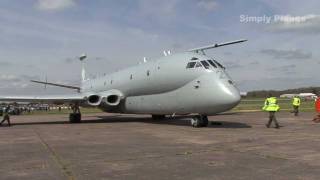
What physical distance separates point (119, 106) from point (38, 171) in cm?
1932

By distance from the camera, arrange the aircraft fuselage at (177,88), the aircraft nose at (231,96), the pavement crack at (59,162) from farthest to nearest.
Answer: the aircraft fuselage at (177,88)
the aircraft nose at (231,96)
the pavement crack at (59,162)

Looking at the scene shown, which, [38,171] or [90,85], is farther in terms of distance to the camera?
[90,85]

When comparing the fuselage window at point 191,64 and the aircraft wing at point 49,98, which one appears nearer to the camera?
the fuselage window at point 191,64

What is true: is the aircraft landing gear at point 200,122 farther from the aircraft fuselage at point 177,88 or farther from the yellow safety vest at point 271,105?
the yellow safety vest at point 271,105

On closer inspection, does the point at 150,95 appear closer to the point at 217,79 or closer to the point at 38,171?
the point at 217,79

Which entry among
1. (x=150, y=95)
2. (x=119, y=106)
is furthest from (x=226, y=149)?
(x=119, y=106)

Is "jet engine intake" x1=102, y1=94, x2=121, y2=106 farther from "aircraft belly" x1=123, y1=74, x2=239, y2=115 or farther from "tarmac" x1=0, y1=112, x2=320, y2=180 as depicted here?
"tarmac" x1=0, y1=112, x2=320, y2=180

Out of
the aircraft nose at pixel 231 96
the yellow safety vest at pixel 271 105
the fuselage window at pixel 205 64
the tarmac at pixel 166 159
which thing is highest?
the fuselage window at pixel 205 64

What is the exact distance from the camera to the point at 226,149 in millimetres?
12047

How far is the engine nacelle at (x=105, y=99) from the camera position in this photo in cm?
2802

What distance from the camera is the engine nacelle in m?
28.0

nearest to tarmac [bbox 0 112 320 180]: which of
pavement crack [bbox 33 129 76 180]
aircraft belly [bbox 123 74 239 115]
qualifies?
pavement crack [bbox 33 129 76 180]

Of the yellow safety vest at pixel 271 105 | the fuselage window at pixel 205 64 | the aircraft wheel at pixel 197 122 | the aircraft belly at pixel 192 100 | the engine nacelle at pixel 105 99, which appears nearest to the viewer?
the aircraft belly at pixel 192 100

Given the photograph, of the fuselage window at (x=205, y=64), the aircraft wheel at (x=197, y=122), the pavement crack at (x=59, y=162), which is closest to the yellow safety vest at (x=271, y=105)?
the aircraft wheel at (x=197, y=122)
